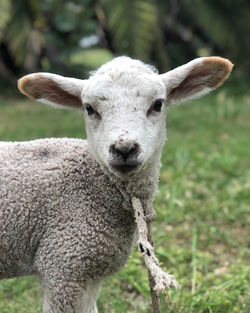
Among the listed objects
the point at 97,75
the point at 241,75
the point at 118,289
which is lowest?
the point at 241,75

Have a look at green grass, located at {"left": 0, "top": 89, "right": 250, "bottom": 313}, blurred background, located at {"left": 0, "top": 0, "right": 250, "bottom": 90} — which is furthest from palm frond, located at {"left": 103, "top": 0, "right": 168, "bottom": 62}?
green grass, located at {"left": 0, "top": 89, "right": 250, "bottom": 313}

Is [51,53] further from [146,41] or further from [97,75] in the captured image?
[97,75]

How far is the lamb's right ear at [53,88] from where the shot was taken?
2223mm

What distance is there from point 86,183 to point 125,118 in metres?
0.46

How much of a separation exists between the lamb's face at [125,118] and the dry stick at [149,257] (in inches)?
8.8

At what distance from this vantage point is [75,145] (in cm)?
240

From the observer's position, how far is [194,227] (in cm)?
380

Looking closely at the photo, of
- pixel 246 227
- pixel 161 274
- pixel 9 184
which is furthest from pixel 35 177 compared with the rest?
pixel 246 227

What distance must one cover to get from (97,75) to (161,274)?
942 millimetres

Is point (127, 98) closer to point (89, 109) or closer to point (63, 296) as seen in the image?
point (89, 109)

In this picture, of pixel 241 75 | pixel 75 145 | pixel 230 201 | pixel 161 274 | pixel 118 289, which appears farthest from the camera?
pixel 241 75

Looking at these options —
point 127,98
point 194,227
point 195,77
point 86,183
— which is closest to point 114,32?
point 194,227

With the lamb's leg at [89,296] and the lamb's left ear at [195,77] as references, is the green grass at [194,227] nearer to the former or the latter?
the lamb's leg at [89,296]

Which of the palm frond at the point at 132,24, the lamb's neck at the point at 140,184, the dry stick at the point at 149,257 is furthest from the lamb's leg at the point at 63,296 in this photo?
the palm frond at the point at 132,24
